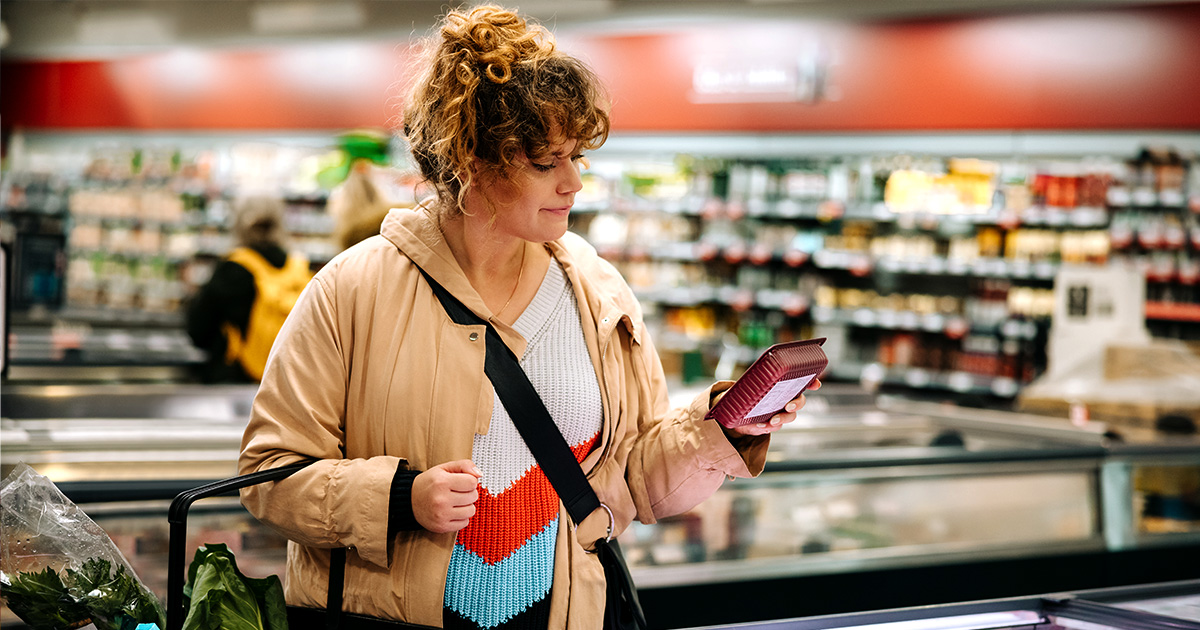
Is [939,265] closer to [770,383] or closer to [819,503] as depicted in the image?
[819,503]

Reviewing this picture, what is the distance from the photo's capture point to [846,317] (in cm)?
787

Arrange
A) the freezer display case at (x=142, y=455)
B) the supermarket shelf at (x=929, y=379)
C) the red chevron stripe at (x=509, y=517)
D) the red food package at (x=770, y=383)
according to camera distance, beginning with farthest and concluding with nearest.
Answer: the supermarket shelf at (x=929, y=379), the freezer display case at (x=142, y=455), the red chevron stripe at (x=509, y=517), the red food package at (x=770, y=383)

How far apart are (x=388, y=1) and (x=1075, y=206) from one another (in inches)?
244

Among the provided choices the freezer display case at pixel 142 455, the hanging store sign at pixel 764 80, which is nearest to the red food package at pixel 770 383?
the freezer display case at pixel 142 455

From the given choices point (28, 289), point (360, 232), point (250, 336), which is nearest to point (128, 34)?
point (28, 289)

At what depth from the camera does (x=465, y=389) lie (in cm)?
135

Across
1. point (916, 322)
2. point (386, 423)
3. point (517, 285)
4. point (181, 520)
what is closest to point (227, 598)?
point (181, 520)

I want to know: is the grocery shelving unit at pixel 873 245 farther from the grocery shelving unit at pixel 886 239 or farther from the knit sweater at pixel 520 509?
the knit sweater at pixel 520 509

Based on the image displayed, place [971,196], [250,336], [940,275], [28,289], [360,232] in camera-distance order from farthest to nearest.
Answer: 1. [940,275]
2. [971,196]
3. [28,289]
4. [250,336]
5. [360,232]

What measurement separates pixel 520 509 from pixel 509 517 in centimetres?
2

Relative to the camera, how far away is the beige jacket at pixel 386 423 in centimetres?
129

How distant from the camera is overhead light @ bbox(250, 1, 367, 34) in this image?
967 cm

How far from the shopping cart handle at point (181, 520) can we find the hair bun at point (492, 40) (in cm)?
57

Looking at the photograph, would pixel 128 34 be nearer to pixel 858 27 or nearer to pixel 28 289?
pixel 28 289
